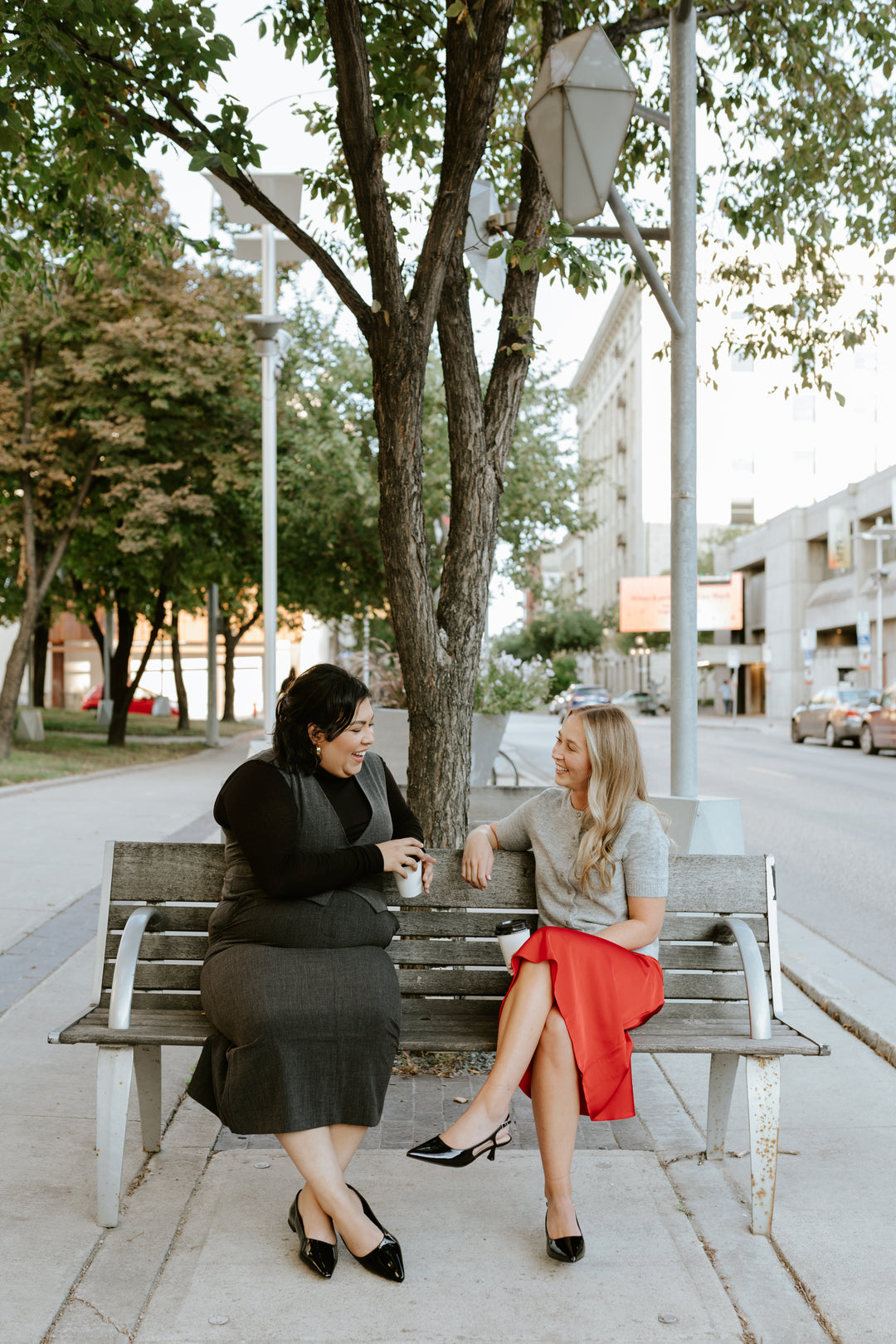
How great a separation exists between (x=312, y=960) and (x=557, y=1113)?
0.75 m

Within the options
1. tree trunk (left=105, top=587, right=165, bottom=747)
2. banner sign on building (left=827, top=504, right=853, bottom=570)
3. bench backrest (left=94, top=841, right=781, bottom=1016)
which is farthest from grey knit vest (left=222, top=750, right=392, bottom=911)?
banner sign on building (left=827, top=504, right=853, bottom=570)

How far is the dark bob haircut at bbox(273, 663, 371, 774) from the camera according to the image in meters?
3.36

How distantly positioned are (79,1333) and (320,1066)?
2.57 feet

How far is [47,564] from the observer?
842 inches

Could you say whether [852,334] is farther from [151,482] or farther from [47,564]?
[47,564]

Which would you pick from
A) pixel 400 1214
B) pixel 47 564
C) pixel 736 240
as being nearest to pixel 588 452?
pixel 47 564

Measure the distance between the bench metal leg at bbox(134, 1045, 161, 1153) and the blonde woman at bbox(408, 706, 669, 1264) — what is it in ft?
3.49

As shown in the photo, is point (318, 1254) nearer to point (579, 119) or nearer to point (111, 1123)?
point (111, 1123)

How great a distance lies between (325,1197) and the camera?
9.86 feet

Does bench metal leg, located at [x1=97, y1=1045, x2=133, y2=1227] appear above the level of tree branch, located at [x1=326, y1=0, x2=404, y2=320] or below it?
below

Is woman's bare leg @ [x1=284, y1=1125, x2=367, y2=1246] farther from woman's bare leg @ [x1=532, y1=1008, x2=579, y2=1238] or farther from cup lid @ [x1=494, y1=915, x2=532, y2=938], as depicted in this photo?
cup lid @ [x1=494, y1=915, x2=532, y2=938]

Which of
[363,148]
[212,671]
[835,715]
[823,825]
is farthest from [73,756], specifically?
[363,148]

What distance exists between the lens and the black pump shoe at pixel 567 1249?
3.08 m

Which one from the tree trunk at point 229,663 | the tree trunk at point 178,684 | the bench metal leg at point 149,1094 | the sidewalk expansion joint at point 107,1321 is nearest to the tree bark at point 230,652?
the tree trunk at point 229,663
